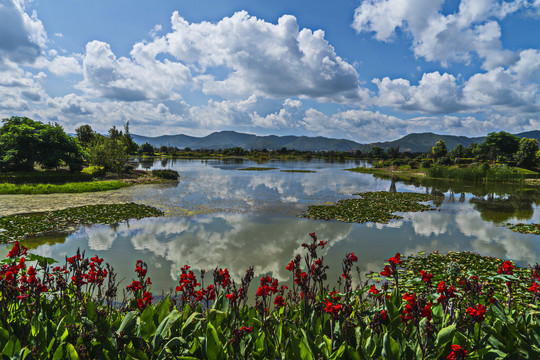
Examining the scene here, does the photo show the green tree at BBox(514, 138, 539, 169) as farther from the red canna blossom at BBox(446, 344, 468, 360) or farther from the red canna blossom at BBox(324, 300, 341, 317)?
the red canna blossom at BBox(324, 300, 341, 317)

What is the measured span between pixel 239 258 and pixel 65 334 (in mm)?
6421

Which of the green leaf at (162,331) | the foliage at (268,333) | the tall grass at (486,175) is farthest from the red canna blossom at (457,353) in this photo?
the tall grass at (486,175)

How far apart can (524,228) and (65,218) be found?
24.9 metres

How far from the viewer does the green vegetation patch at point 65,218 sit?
1165cm

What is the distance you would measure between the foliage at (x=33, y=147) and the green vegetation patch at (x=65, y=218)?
2007 centimetres

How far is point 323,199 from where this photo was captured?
901 inches

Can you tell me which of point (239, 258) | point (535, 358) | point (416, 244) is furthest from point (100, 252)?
point (416, 244)

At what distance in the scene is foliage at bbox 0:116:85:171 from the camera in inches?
1139

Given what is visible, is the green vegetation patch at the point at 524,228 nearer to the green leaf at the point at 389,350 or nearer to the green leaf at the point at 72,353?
the green leaf at the point at 389,350

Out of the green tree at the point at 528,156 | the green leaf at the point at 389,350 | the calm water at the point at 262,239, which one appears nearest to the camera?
the green leaf at the point at 389,350

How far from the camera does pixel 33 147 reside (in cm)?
3038

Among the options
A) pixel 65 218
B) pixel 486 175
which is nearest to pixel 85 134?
pixel 65 218

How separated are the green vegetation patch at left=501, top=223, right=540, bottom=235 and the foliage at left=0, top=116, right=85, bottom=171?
4198cm

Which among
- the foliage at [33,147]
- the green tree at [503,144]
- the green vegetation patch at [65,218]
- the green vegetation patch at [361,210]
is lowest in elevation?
the green vegetation patch at [361,210]
